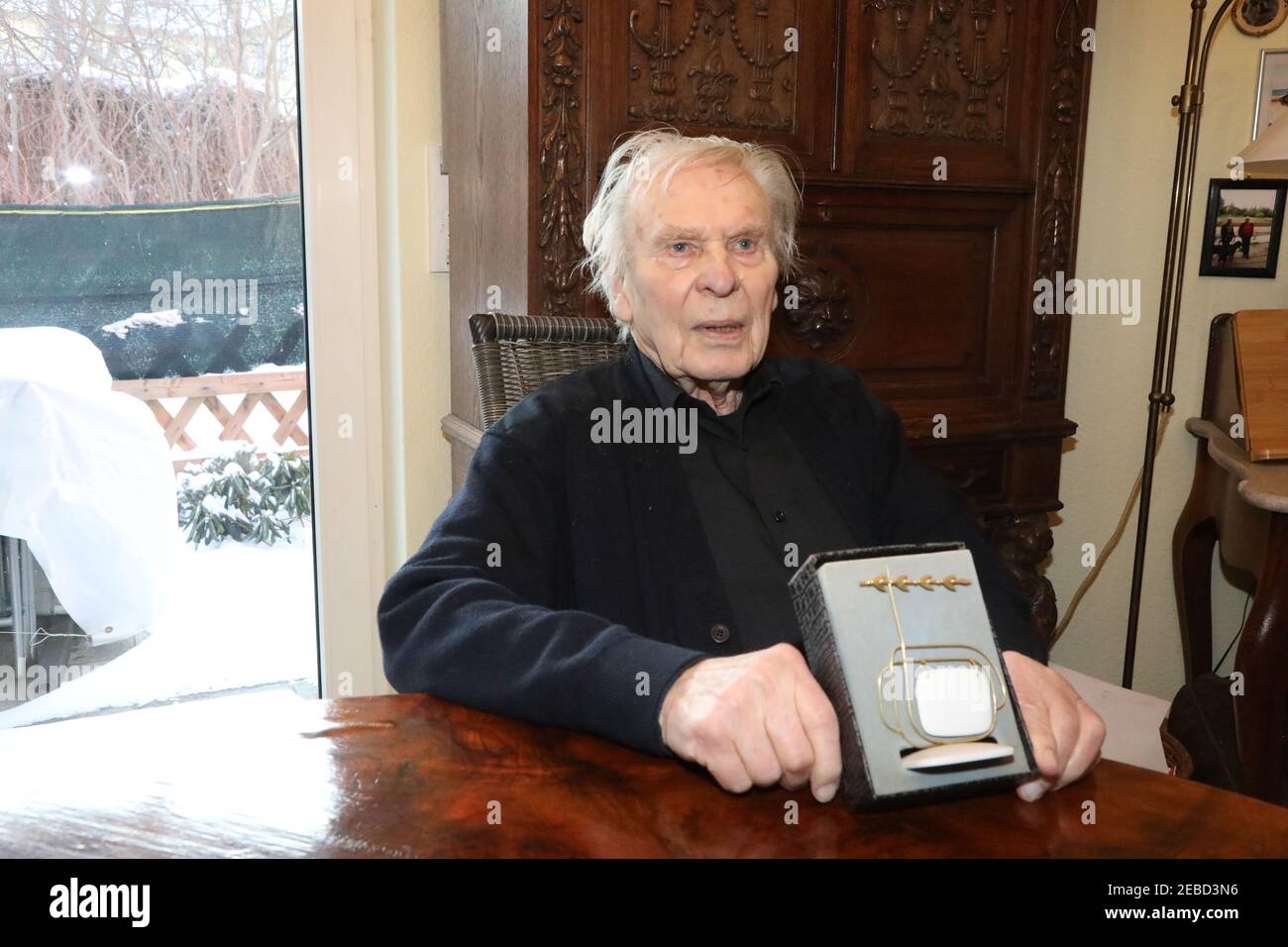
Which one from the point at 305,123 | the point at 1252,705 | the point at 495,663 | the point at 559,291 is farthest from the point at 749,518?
the point at 305,123

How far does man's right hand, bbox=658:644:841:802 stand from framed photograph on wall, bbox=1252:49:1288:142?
2.48 m

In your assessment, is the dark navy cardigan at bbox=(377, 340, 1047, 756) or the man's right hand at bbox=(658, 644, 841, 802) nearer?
the man's right hand at bbox=(658, 644, 841, 802)

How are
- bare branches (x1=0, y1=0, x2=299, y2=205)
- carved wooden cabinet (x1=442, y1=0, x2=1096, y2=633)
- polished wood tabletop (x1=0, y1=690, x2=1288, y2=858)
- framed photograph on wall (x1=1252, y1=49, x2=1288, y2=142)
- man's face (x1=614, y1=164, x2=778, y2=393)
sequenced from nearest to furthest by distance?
polished wood tabletop (x1=0, y1=690, x2=1288, y2=858) → man's face (x1=614, y1=164, x2=778, y2=393) → carved wooden cabinet (x1=442, y1=0, x2=1096, y2=633) → bare branches (x1=0, y1=0, x2=299, y2=205) → framed photograph on wall (x1=1252, y1=49, x2=1288, y2=142)

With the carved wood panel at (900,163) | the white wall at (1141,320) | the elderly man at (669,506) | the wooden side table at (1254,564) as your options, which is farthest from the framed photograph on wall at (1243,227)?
the elderly man at (669,506)

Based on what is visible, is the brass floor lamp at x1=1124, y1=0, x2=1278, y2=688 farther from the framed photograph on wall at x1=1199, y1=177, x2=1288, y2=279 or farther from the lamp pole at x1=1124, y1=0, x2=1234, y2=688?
the framed photograph on wall at x1=1199, y1=177, x2=1288, y2=279

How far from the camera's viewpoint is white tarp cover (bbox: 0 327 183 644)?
2.16 meters

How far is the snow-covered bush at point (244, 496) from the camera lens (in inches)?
93.5

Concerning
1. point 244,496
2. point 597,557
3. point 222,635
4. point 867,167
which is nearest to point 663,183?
point 597,557

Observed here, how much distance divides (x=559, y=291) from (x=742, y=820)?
1.38 meters

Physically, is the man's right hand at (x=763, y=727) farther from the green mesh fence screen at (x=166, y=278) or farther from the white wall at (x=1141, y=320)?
the white wall at (x=1141, y=320)

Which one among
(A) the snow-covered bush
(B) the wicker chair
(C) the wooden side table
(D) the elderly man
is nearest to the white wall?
(C) the wooden side table

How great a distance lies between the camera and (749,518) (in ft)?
4.80

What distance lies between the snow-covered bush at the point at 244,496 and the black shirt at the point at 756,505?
1.17 metres
